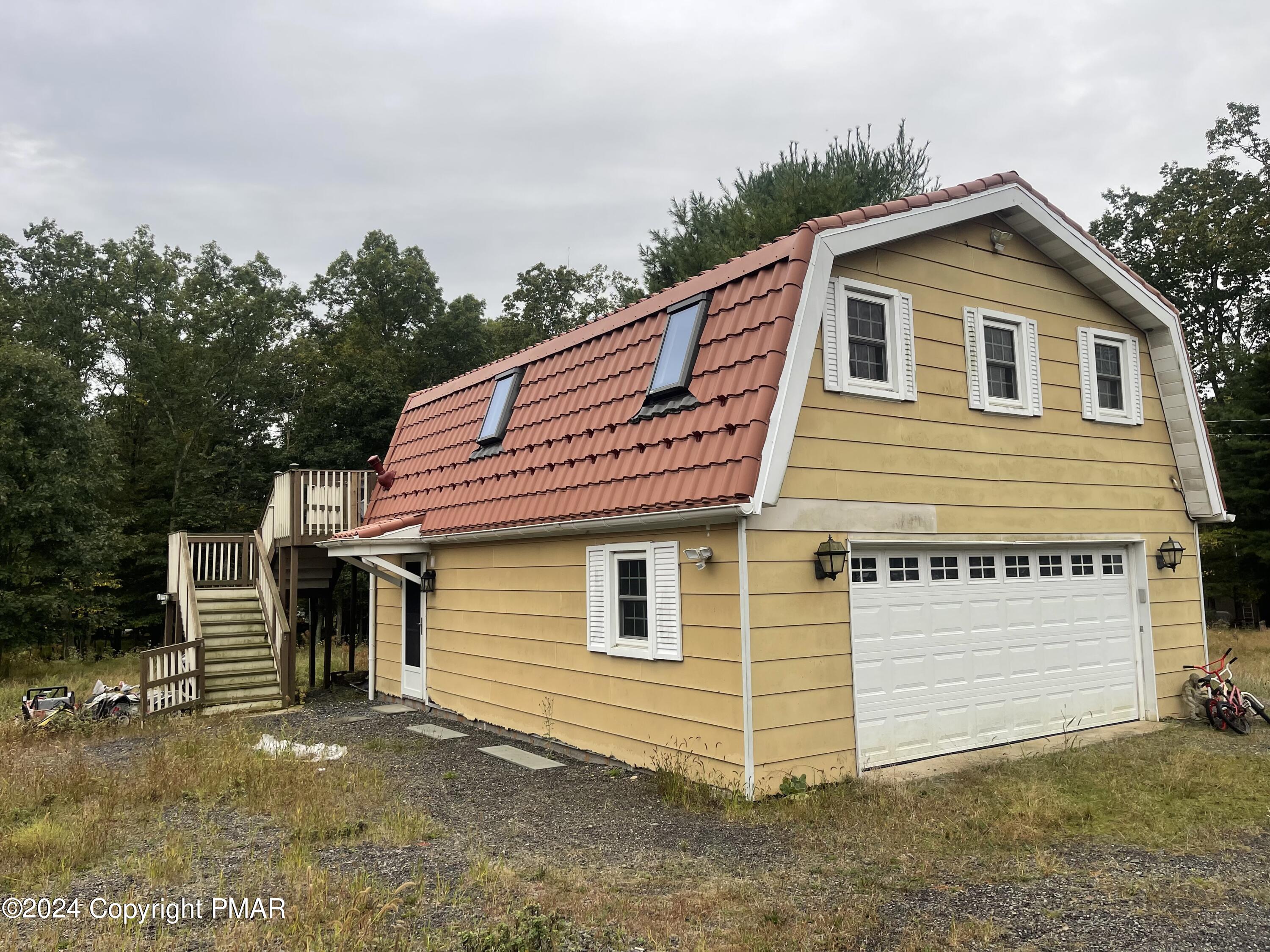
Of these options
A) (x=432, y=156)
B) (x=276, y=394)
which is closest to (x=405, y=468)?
(x=432, y=156)

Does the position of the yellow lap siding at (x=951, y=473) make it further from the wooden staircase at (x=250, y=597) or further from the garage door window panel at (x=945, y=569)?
the wooden staircase at (x=250, y=597)

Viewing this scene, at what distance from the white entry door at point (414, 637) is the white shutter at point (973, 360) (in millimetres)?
8570

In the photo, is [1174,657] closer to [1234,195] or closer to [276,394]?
[1234,195]

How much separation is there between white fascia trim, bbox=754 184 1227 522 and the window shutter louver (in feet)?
3.77

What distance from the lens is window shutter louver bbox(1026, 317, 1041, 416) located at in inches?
375

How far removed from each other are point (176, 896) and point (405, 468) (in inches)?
382

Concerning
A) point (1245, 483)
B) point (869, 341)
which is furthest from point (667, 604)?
point (1245, 483)

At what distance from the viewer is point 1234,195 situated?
93.5ft

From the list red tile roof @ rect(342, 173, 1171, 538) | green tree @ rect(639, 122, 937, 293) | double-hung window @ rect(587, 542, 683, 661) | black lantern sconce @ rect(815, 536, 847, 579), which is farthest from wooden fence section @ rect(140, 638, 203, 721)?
green tree @ rect(639, 122, 937, 293)

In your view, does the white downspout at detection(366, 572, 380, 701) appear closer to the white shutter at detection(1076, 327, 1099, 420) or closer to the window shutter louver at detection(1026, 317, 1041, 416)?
the window shutter louver at detection(1026, 317, 1041, 416)

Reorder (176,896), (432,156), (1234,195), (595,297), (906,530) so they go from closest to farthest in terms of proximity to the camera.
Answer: (176,896) < (906,530) < (432,156) < (1234,195) < (595,297)

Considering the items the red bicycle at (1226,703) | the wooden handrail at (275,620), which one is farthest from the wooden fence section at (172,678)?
the red bicycle at (1226,703)

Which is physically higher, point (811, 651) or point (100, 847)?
point (811, 651)

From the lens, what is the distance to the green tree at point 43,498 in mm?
20031
